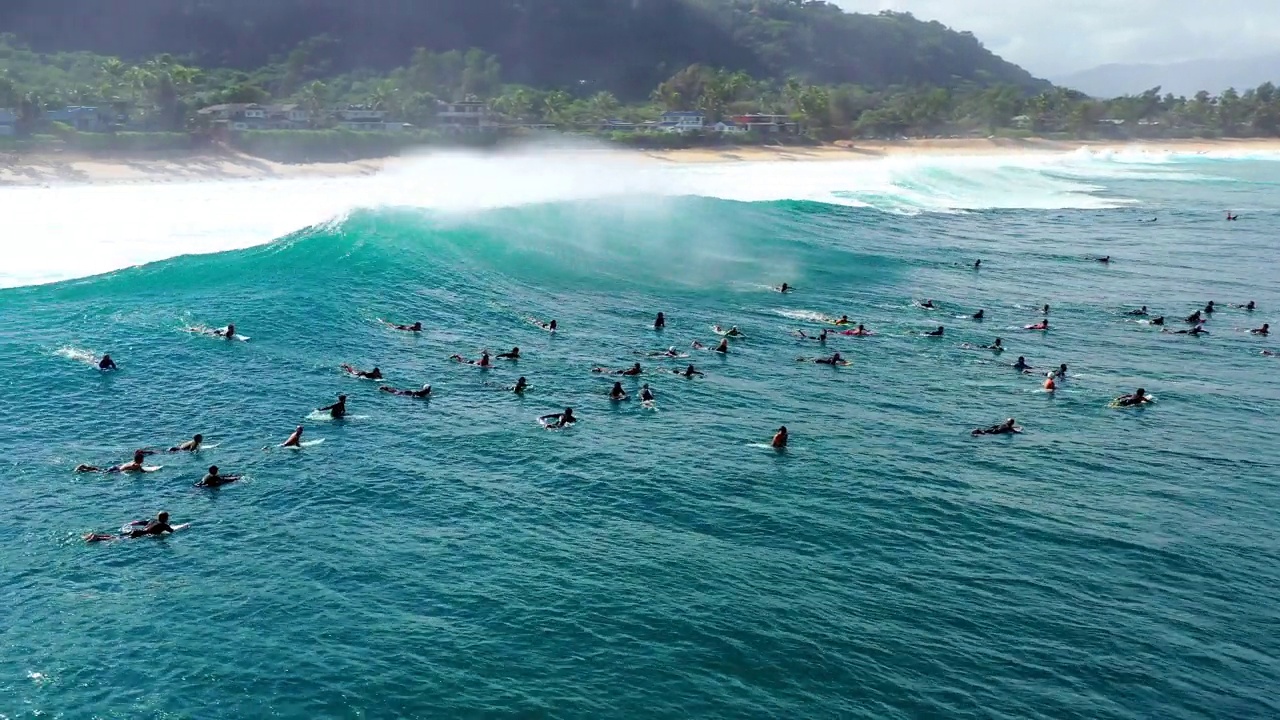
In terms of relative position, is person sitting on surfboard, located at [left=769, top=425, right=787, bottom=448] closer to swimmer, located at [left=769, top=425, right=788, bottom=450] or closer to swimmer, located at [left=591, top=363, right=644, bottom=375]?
swimmer, located at [left=769, top=425, right=788, bottom=450]

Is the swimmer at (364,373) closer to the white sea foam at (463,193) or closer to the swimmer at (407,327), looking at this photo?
the swimmer at (407,327)

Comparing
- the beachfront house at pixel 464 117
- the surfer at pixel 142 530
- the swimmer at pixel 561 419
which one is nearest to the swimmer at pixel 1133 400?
the swimmer at pixel 561 419

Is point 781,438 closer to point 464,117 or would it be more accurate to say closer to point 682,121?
point 464,117

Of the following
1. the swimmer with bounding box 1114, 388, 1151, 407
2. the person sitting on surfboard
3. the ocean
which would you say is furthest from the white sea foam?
the swimmer with bounding box 1114, 388, 1151, 407

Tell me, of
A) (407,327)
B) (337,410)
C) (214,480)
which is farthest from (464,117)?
(214,480)

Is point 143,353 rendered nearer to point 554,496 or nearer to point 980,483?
point 554,496

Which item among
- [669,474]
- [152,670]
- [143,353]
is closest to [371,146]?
[143,353]
